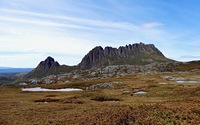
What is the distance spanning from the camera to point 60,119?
36844 mm

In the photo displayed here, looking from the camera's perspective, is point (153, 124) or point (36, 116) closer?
point (153, 124)

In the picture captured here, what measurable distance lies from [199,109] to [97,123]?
21.1 meters

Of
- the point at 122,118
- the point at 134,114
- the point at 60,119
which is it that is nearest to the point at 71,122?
the point at 60,119

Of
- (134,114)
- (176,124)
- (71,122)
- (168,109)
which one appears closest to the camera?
(176,124)

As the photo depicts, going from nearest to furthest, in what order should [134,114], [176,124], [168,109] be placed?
[176,124], [134,114], [168,109]

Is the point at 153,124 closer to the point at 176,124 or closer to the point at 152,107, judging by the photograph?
the point at 176,124

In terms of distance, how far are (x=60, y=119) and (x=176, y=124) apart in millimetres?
20265

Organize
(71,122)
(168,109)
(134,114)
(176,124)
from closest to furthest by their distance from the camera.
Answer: (176,124)
(71,122)
(134,114)
(168,109)

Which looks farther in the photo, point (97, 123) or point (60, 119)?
point (60, 119)

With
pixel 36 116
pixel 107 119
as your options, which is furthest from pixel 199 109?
pixel 36 116

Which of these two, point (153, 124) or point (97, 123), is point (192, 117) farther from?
point (97, 123)

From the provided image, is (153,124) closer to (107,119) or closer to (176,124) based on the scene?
(176,124)

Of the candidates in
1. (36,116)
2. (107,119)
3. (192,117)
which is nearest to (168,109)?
(192,117)

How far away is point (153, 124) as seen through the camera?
105ft
